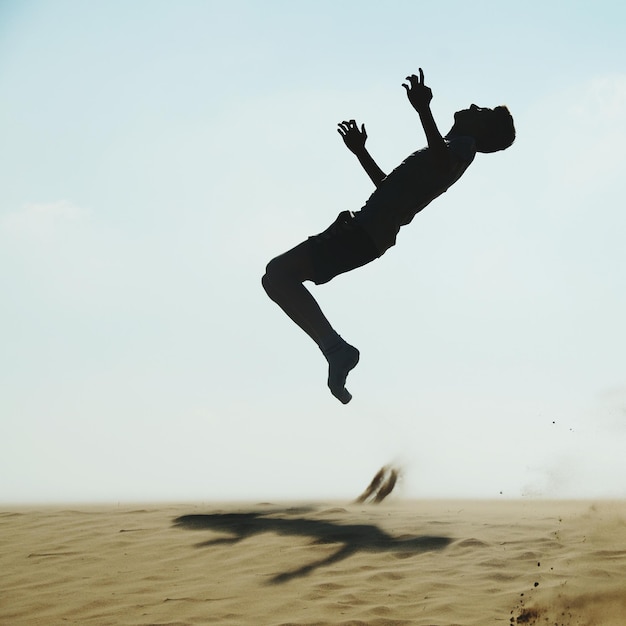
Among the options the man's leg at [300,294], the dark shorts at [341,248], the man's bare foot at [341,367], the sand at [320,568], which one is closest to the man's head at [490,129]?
the dark shorts at [341,248]

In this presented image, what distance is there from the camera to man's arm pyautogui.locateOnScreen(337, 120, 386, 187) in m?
5.41

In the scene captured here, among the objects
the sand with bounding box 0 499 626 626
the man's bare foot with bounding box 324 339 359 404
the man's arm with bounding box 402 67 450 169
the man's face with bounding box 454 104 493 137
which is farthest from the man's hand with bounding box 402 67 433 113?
the sand with bounding box 0 499 626 626

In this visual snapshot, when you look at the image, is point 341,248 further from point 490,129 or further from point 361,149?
point 490,129

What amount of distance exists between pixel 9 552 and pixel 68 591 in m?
1.19

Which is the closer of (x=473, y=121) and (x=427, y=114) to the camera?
(x=427, y=114)

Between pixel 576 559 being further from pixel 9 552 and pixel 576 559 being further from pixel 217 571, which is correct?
pixel 9 552

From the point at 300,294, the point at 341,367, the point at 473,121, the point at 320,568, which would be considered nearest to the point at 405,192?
the point at 473,121

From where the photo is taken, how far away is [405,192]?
16.4 feet

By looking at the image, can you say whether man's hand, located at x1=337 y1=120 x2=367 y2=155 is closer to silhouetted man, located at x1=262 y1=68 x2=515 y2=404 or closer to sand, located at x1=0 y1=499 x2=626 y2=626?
silhouetted man, located at x1=262 y1=68 x2=515 y2=404

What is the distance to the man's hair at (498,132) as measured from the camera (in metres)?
5.25

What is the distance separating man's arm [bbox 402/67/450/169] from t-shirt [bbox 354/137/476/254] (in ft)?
0.28

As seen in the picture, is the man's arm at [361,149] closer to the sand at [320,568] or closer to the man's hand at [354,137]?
the man's hand at [354,137]

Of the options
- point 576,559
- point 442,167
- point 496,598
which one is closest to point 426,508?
point 576,559

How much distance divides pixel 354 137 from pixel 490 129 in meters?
0.94
